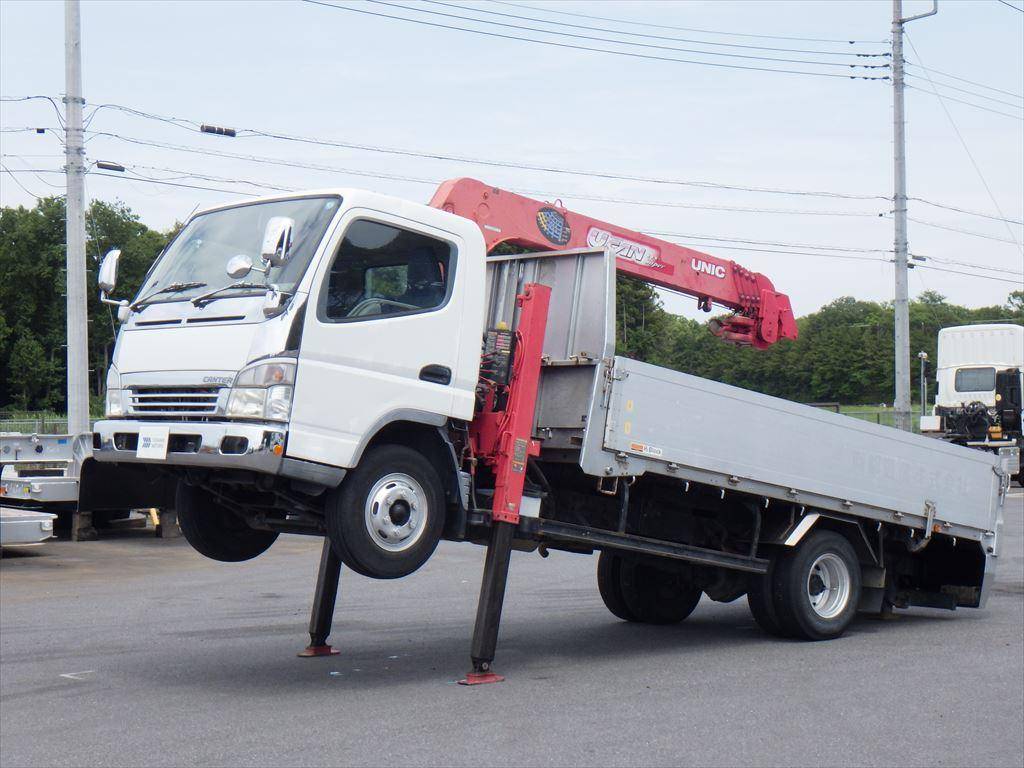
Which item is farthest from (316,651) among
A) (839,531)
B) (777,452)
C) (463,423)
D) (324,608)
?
(839,531)

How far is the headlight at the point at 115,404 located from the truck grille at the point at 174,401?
0.28 feet

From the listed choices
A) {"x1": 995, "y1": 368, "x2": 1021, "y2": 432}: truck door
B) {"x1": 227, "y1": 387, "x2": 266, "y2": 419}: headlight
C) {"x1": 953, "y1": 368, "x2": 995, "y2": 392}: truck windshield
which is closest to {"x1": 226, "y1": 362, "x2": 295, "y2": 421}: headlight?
{"x1": 227, "y1": 387, "x2": 266, "y2": 419}: headlight

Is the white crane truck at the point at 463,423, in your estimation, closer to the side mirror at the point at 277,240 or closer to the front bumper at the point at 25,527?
the side mirror at the point at 277,240

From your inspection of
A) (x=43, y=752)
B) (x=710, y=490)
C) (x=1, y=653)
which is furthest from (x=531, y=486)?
(x=1, y=653)

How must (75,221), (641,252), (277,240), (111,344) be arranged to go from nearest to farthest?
(277,240)
(641,252)
(75,221)
(111,344)

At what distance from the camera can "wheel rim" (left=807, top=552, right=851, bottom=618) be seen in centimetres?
1030

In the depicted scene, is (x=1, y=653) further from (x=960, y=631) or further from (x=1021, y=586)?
(x=1021, y=586)

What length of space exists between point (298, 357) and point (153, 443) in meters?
1.10

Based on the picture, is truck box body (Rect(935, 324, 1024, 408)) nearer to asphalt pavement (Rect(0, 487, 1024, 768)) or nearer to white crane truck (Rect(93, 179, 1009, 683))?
asphalt pavement (Rect(0, 487, 1024, 768))

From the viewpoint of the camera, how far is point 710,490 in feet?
31.0

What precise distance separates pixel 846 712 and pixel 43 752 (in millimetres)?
4669

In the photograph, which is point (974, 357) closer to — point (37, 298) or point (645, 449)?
point (645, 449)

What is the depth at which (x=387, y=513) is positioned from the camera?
7402mm

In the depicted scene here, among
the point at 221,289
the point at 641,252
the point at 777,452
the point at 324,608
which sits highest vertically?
the point at 641,252
